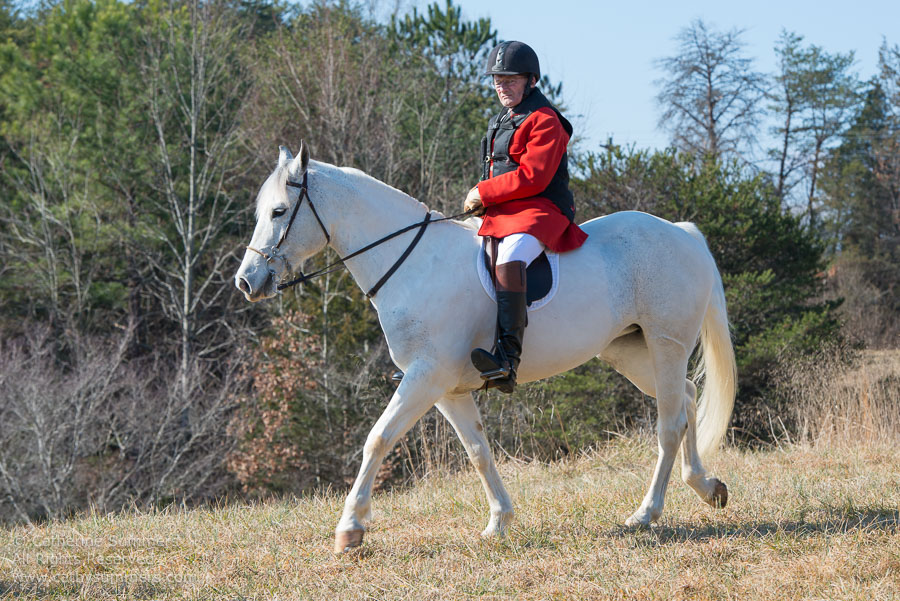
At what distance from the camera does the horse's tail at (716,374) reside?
5691 mm

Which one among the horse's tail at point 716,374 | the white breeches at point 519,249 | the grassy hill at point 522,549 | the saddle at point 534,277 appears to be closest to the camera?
the grassy hill at point 522,549

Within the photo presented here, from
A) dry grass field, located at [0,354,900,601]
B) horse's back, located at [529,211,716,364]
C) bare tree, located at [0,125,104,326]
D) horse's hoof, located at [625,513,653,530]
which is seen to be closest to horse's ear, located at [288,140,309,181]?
horse's back, located at [529,211,716,364]

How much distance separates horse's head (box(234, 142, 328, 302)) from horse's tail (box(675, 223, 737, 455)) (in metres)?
2.47

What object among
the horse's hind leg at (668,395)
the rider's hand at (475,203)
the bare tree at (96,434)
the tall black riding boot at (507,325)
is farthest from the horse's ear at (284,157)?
the bare tree at (96,434)

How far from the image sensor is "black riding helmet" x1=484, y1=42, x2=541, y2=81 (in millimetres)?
4719

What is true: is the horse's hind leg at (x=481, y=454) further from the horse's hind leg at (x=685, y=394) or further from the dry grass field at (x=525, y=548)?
the horse's hind leg at (x=685, y=394)

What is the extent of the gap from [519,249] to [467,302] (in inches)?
15.5

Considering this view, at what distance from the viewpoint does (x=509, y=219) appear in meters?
4.72

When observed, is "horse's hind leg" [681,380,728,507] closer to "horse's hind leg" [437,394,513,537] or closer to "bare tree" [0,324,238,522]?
"horse's hind leg" [437,394,513,537]

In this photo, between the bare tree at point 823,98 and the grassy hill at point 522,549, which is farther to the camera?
the bare tree at point 823,98

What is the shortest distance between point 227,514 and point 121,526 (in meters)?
0.72

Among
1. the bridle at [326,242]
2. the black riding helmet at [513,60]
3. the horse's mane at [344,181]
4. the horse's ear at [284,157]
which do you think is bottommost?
the bridle at [326,242]

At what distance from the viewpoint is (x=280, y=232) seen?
14.8 ft

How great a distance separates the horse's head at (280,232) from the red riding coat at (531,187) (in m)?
0.94
